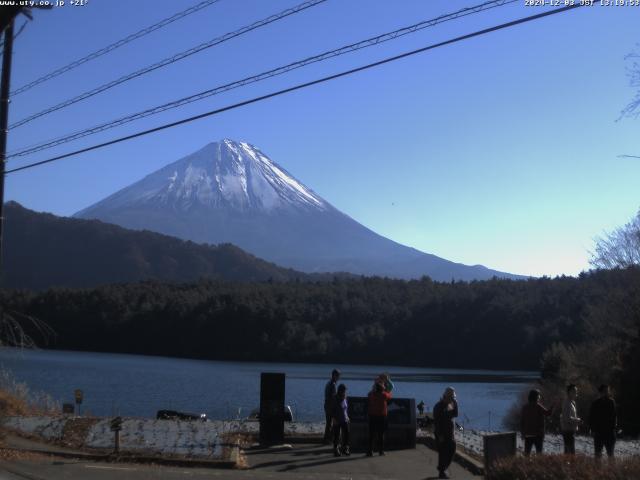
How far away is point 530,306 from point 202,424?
70.1 metres

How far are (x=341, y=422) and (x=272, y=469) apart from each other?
1561 mm

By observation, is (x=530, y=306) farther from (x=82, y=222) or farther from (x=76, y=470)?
(x=82, y=222)

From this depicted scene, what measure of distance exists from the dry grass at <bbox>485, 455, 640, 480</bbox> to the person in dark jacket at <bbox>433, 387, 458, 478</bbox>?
2.46m

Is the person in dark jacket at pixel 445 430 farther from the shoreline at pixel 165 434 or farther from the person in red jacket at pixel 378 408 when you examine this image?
the shoreline at pixel 165 434

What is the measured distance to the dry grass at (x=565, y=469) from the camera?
8.57 meters

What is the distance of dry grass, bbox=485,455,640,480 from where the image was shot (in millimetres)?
8570

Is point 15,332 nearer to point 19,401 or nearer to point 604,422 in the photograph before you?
point 19,401

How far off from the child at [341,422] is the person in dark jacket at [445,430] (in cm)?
199

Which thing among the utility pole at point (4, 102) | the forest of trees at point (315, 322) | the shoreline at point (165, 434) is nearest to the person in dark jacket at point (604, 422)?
the shoreline at point (165, 434)

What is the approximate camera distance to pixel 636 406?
3053 centimetres

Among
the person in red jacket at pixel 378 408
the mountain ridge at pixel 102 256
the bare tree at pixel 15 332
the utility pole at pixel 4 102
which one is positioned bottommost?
the person in red jacket at pixel 378 408

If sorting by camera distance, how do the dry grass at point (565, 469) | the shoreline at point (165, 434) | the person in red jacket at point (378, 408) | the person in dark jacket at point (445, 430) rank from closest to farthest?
the dry grass at point (565, 469), the person in dark jacket at point (445, 430), the person in red jacket at point (378, 408), the shoreline at point (165, 434)

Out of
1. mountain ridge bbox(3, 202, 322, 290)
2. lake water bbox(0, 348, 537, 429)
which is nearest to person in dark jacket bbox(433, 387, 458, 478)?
lake water bbox(0, 348, 537, 429)

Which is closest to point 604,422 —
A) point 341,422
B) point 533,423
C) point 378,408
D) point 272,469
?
point 533,423
